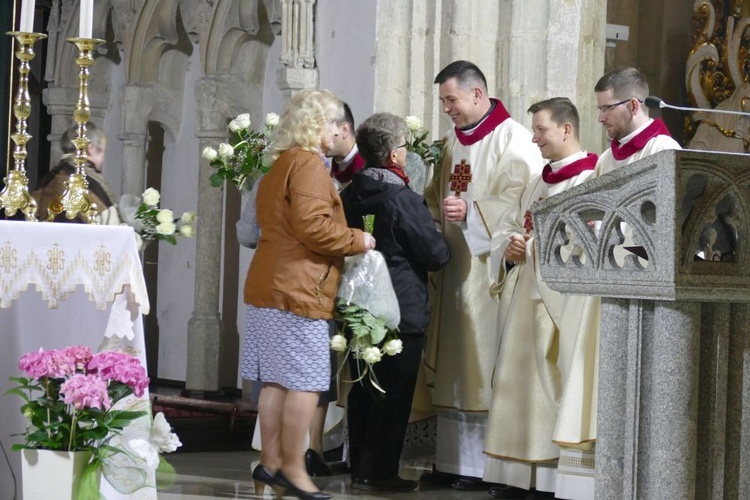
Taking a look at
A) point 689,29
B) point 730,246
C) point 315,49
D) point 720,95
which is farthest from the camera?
point 689,29

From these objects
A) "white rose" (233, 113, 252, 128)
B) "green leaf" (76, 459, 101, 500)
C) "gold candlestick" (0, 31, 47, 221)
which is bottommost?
"green leaf" (76, 459, 101, 500)

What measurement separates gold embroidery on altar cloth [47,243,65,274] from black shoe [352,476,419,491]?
71.6 inches

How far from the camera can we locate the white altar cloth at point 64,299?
4.83 metres

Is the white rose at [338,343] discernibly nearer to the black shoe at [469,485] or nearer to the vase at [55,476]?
the black shoe at [469,485]

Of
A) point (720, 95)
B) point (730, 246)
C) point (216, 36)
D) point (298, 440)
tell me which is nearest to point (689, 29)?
point (720, 95)

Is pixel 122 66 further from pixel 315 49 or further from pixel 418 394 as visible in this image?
pixel 418 394

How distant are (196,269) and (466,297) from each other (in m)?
4.19

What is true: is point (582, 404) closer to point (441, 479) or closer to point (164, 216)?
point (441, 479)

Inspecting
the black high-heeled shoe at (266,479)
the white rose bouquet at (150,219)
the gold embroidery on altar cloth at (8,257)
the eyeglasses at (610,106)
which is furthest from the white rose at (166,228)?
the eyeglasses at (610,106)

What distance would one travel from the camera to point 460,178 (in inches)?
250

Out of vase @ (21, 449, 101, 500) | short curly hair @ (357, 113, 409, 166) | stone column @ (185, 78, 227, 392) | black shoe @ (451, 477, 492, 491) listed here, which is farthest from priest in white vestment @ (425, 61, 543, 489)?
stone column @ (185, 78, 227, 392)

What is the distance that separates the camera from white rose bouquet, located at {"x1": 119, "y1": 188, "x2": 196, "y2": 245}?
5379 millimetres

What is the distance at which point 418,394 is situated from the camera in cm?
652

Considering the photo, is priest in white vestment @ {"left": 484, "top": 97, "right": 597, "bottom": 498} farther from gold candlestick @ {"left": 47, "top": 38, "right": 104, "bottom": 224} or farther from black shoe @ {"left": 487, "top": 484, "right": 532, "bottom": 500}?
gold candlestick @ {"left": 47, "top": 38, "right": 104, "bottom": 224}
